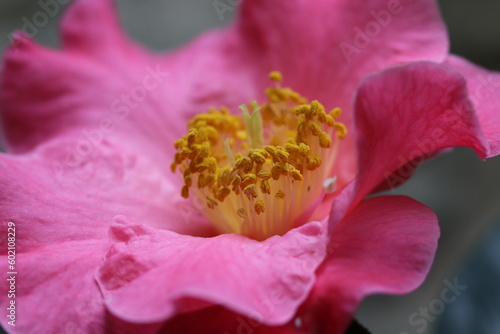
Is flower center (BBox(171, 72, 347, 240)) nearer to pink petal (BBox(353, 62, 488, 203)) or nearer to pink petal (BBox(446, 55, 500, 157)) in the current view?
pink petal (BBox(353, 62, 488, 203))

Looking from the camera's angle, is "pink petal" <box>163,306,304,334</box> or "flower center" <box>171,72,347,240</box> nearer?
"pink petal" <box>163,306,304,334</box>

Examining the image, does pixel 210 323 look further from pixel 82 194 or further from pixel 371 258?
pixel 82 194

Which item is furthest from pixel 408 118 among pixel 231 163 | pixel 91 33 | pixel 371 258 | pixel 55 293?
pixel 91 33

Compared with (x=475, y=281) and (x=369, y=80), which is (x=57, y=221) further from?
(x=475, y=281)

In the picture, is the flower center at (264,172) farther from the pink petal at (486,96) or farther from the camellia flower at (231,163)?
the pink petal at (486,96)

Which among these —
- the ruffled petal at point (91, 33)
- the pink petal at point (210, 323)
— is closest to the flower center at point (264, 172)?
the pink petal at point (210, 323)

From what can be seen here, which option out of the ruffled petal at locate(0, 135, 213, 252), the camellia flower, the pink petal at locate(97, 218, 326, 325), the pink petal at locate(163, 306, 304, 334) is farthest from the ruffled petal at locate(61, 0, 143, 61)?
the pink petal at locate(163, 306, 304, 334)
